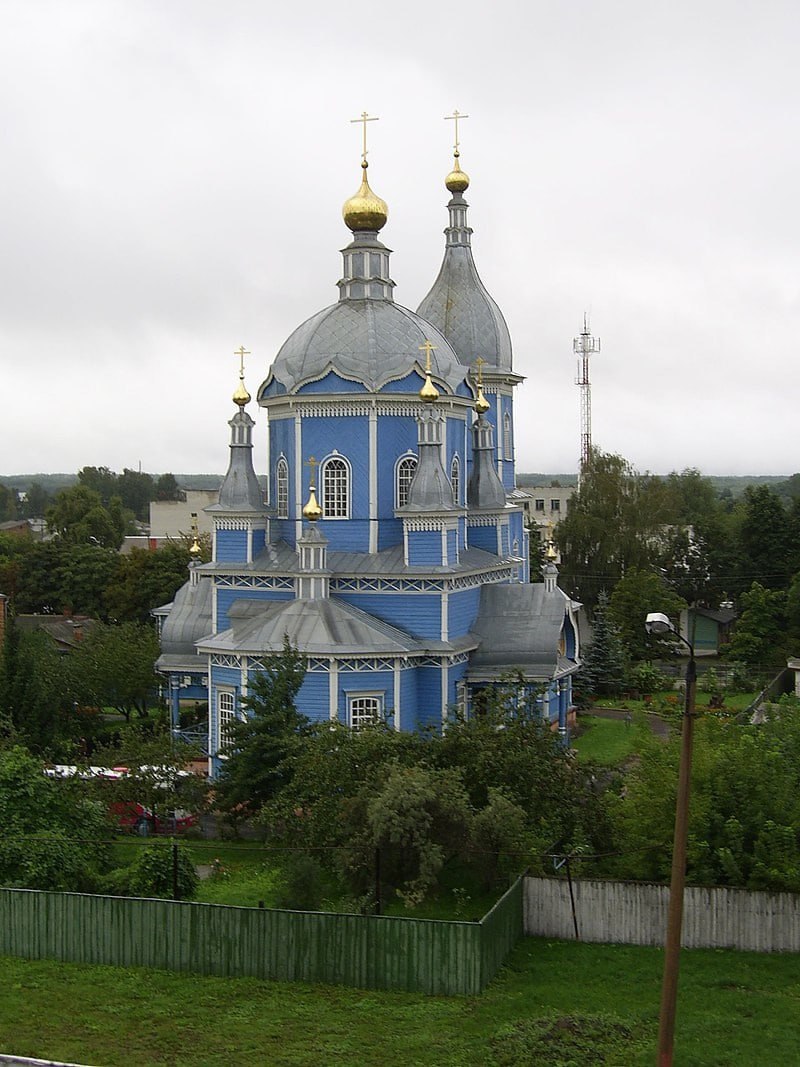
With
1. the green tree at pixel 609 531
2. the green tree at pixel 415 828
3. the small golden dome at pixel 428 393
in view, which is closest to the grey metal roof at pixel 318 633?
the small golden dome at pixel 428 393

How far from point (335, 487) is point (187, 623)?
448 centimetres

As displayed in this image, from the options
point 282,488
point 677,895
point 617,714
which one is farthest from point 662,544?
point 677,895

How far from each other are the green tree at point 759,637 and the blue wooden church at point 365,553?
38.3 feet

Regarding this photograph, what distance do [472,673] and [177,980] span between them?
36.8ft

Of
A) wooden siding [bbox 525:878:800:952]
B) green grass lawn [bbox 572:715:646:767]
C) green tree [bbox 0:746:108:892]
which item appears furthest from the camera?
green grass lawn [bbox 572:715:646:767]

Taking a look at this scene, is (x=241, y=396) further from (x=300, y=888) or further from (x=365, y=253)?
(x=300, y=888)

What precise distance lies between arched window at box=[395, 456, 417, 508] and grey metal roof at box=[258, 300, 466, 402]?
5.21 feet

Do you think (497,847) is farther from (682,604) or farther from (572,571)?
(572,571)

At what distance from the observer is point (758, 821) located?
14.6 metres

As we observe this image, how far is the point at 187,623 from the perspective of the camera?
2647cm

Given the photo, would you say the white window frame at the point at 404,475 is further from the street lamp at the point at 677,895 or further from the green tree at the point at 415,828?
the street lamp at the point at 677,895

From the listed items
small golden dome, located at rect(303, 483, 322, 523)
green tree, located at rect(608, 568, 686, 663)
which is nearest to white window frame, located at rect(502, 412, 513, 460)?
green tree, located at rect(608, 568, 686, 663)

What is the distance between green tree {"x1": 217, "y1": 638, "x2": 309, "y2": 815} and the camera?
19219mm

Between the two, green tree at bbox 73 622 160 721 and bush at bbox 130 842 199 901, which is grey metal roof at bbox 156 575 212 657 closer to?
green tree at bbox 73 622 160 721
